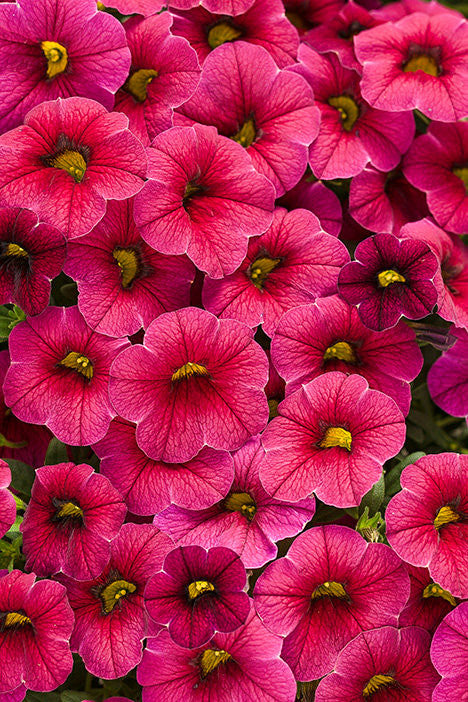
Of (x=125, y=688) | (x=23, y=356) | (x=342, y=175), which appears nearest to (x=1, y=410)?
(x=23, y=356)

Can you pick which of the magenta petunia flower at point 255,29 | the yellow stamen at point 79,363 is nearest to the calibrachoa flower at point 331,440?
the yellow stamen at point 79,363

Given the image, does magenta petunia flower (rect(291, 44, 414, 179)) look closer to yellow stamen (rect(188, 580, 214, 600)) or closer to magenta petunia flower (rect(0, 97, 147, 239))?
magenta petunia flower (rect(0, 97, 147, 239))

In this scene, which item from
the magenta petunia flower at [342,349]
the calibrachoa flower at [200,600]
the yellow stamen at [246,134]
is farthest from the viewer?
the yellow stamen at [246,134]

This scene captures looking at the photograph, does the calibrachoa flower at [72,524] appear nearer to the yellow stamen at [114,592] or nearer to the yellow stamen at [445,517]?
the yellow stamen at [114,592]

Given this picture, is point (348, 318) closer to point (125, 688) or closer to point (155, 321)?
point (155, 321)

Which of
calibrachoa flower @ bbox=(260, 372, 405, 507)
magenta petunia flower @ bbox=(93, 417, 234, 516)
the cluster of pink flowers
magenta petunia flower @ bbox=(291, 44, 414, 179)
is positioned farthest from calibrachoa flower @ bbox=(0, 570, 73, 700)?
magenta petunia flower @ bbox=(291, 44, 414, 179)

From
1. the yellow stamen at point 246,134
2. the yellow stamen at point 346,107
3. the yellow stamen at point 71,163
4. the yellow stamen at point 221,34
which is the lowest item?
the yellow stamen at point 71,163
